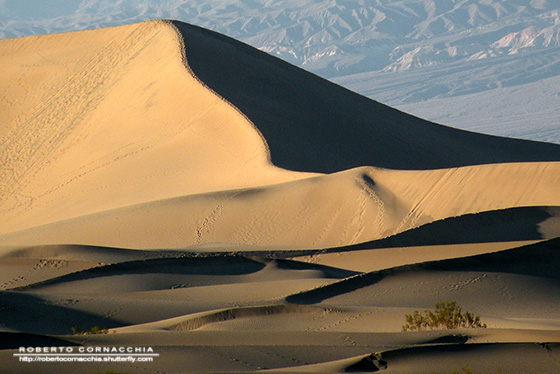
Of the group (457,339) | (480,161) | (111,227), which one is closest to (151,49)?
(480,161)

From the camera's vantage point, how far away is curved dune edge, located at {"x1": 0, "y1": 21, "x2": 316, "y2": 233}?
28312 millimetres

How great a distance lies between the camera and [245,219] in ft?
74.4

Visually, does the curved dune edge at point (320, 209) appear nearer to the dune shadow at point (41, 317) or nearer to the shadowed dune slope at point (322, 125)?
the shadowed dune slope at point (322, 125)

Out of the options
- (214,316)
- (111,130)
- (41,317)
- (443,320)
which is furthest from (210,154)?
(443,320)

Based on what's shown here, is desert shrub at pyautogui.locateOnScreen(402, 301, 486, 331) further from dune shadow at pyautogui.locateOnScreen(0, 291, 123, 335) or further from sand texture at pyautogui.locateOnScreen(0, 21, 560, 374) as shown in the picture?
dune shadow at pyautogui.locateOnScreen(0, 291, 123, 335)

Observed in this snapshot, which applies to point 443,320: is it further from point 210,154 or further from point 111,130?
point 111,130

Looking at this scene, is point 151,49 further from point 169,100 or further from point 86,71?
point 169,100

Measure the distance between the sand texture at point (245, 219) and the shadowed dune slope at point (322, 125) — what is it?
124 millimetres

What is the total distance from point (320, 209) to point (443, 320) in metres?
11.1

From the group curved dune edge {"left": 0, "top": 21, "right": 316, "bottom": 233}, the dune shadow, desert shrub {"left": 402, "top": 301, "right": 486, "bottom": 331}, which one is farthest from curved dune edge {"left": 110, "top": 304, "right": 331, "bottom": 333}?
curved dune edge {"left": 0, "top": 21, "right": 316, "bottom": 233}

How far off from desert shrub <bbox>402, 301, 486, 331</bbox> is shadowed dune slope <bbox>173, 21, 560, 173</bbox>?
16.4 m

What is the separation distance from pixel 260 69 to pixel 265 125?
25.9ft

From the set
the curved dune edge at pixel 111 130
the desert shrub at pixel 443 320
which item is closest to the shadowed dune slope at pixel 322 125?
the curved dune edge at pixel 111 130

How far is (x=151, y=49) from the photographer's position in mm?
40969
